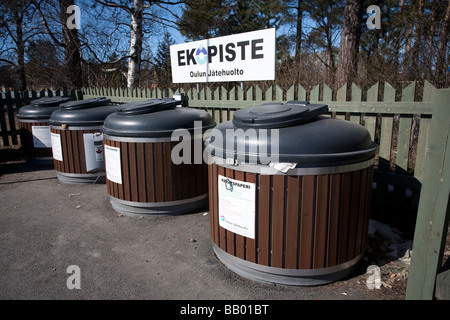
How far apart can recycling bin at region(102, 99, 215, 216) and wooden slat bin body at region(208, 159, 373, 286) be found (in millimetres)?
1399

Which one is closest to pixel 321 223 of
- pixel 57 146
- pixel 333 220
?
pixel 333 220

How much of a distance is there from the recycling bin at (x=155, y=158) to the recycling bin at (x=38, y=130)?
3250mm

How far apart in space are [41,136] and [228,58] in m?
4.28

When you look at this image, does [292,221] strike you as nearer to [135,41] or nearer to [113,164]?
[113,164]

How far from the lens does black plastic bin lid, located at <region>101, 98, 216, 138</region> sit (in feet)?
12.4

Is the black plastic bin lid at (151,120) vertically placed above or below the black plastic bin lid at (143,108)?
below

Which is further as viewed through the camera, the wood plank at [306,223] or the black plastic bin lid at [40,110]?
the black plastic bin lid at [40,110]

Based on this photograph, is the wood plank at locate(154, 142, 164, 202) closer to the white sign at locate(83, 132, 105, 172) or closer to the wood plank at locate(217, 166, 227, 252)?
the wood plank at locate(217, 166, 227, 252)

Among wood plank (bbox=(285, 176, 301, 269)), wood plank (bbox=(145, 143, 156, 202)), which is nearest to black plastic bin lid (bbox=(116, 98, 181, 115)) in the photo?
wood plank (bbox=(145, 143, 156, 202))

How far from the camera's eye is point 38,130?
21.5 feet

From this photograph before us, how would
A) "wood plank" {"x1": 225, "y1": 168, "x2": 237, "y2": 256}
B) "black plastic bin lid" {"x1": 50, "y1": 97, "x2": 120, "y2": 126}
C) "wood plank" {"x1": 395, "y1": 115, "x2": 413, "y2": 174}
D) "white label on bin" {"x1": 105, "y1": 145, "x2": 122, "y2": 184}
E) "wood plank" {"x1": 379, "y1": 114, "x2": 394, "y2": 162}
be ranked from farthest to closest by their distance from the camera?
"black plastic bin lid" {"x1": 50, "y1": 97, "x2": 120, "y2": 126}
"white label on bin" {"x1": 105, "y1": 145, "x2": 122, "y2": 184}
"wood plank" {"x1": 379, "y1": 114, "x2": 394, "y2": 162}
"wood plank" {"x1": 395, "y1": 115, "x2": 413, "y2": 174}
"wood plank" {"x1": 225, "y1": 168, "x2": 237, "y2": 256}

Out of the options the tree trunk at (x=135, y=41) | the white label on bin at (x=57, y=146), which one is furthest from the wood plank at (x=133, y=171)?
the tree trunk at (x=135, y=41)

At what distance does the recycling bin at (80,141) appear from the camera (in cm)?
525

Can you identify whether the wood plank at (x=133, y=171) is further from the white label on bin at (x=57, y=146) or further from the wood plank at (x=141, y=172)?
the white label on bin at (x=57, y=146)
